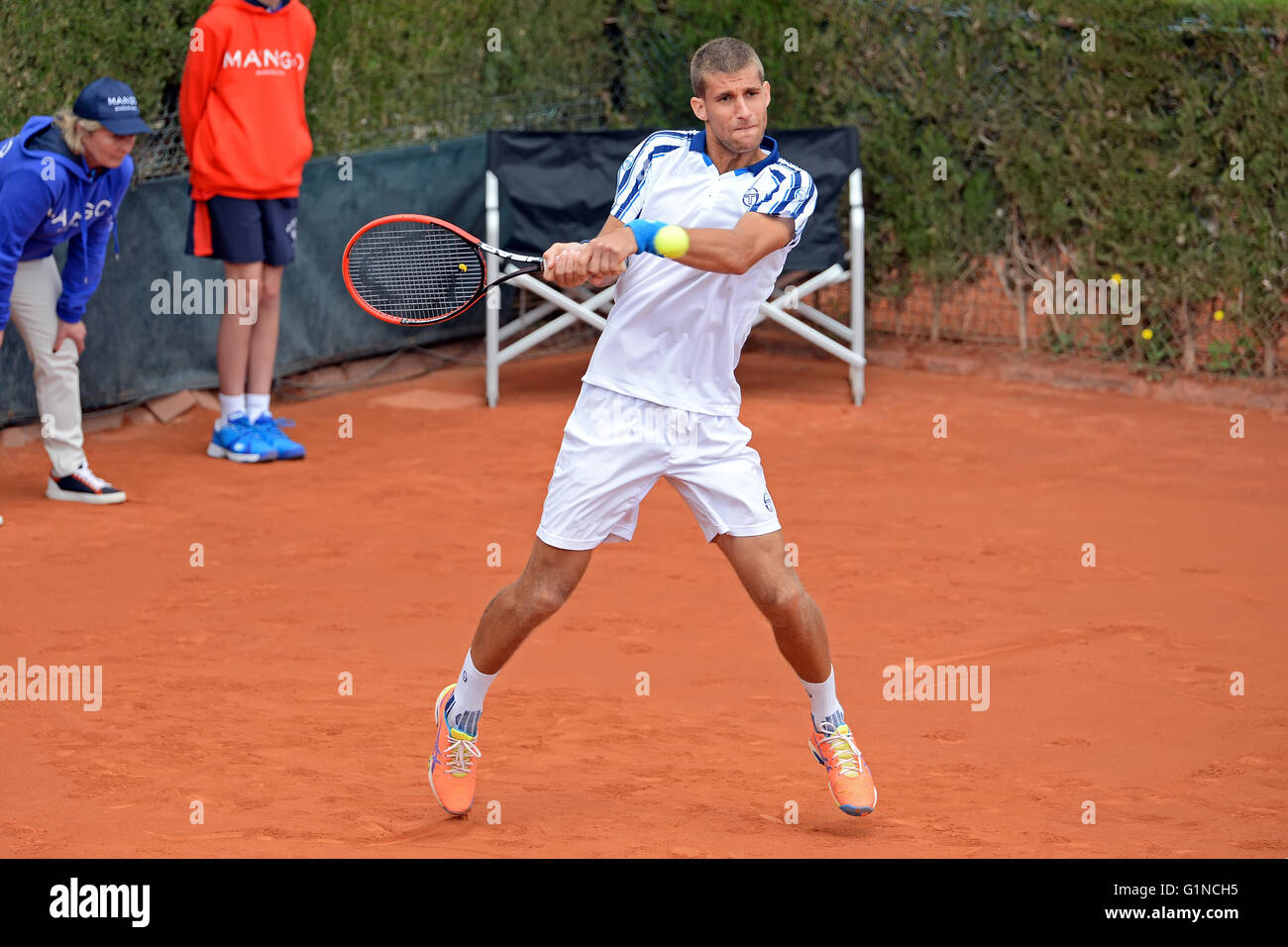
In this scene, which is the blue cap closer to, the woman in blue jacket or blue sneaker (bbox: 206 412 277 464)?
the woman in blue jacket

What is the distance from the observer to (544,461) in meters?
8.34

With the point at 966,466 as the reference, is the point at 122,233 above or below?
above

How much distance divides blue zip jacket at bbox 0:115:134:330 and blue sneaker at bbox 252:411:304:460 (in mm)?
1214

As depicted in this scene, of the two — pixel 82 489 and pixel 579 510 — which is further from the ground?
pixel 579 510

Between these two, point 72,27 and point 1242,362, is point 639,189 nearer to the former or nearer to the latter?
point 72,27

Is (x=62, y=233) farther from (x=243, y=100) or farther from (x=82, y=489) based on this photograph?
(x=243, y=100)

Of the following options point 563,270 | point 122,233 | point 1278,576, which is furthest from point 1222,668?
point 122,233

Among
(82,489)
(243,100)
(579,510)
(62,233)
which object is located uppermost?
(243,100)

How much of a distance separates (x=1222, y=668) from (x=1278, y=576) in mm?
1168

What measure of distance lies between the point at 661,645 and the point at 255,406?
331cm

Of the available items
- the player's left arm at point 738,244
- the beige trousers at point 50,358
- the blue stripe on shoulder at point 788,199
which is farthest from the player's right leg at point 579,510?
the beige trousers at point 50,358

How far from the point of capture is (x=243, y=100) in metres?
8.02

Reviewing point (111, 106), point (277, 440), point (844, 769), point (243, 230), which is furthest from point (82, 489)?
point (844, 769)

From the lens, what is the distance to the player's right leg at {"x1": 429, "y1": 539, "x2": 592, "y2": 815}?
4184 millimetres
